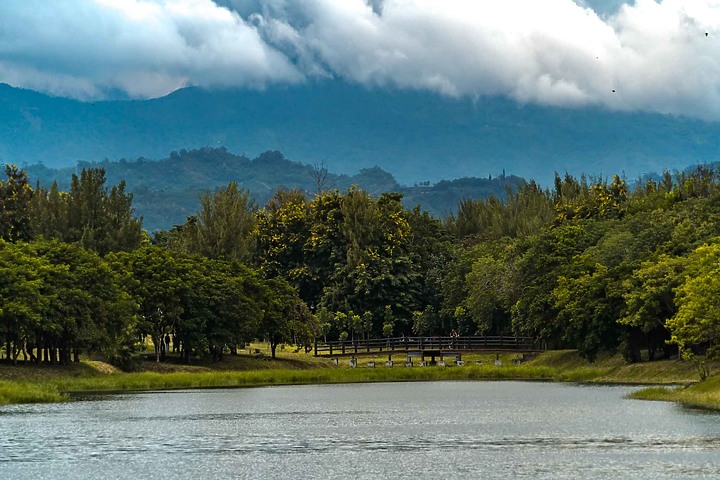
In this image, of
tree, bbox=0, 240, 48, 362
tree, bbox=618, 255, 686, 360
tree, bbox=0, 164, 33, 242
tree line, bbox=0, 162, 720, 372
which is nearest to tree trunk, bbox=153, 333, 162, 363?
tree line, bbox=0, 162, 720, 372

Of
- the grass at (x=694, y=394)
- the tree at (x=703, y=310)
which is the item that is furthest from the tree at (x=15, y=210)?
the tree at (x=703, y=310)

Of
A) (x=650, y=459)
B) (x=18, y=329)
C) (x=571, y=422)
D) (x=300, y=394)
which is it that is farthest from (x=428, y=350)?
(x=650, y=459)

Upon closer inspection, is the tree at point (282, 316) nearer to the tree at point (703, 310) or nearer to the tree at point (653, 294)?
the tree at point (653, 294)

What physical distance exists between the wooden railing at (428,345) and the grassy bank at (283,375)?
168 inches

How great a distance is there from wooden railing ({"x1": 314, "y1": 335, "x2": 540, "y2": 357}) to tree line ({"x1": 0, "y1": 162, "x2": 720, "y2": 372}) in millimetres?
2473

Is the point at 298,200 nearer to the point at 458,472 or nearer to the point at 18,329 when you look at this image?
the point at 18,329

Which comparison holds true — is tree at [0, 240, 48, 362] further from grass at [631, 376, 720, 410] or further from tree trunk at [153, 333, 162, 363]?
grass at [631, 376, 720, 410]

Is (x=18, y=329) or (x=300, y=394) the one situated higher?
(x=18, y=329)

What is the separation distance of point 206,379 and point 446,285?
2328 inches

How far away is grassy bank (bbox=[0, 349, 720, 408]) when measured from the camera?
8619 centimetres

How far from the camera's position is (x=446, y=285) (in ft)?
525

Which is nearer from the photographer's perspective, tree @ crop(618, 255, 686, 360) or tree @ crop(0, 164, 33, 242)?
tree @ crop(618, 255, 686, 360)

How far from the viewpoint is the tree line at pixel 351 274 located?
9719 cm

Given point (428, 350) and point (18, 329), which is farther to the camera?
point (428, 350)
